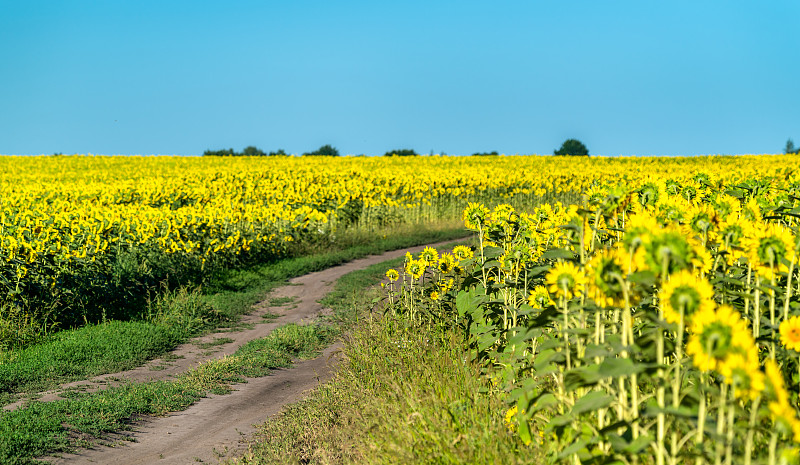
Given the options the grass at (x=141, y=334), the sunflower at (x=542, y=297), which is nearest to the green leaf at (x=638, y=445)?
the sunflower at (x=542, y=297)

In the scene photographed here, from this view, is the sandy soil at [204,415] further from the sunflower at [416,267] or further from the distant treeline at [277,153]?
the distant treeline at [277,153]

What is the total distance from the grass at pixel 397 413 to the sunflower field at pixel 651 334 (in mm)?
182

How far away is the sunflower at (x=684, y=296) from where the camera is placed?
2.47 m

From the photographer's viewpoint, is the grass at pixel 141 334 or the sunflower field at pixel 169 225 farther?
the sunflower field at pixel 169 225

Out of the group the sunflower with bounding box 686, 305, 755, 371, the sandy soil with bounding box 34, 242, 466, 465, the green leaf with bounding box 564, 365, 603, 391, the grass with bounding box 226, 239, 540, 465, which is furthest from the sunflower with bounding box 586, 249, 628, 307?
the sandy soil with bounding box 34, 242, 466, 465

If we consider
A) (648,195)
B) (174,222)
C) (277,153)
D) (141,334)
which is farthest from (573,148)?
(648,195)

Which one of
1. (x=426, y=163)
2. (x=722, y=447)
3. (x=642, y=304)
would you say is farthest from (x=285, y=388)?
(x=426, y=163)

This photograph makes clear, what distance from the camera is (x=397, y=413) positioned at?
16.0ft

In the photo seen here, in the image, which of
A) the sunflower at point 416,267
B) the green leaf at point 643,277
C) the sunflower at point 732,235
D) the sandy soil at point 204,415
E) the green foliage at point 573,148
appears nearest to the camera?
the green leaf at point 643,277

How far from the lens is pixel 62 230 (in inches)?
419

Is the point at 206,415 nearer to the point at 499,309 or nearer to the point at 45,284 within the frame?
the point at 499,309

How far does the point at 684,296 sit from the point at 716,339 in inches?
7.9

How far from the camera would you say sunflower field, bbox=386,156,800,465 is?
249 centimetres

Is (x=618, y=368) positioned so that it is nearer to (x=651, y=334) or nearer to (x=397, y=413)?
(x=651, y=334)
